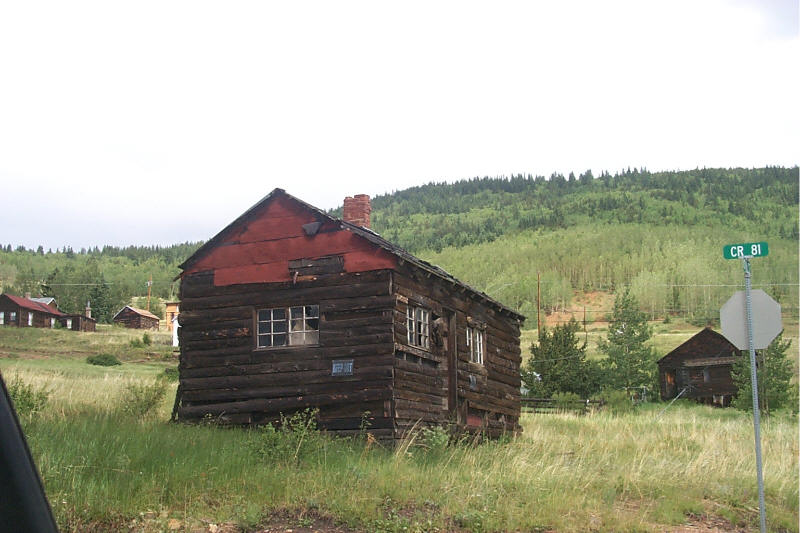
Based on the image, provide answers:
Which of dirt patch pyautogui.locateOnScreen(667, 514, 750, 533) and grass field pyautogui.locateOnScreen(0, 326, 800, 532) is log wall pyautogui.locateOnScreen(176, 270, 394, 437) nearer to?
grass field pyautogui.locateOnScreen(0, 326, 800, 532)

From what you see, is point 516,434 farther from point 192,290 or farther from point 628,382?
point 628,382

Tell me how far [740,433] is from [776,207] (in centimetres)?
19388

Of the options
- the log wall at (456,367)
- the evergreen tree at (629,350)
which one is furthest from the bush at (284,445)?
the evergreen tree at (629,350)

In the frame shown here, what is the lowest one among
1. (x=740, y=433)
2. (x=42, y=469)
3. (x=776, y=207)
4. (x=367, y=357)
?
(x=740, y=433)

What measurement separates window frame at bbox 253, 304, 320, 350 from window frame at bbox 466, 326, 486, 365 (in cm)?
535

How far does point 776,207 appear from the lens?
198000mm

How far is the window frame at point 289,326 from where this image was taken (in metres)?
17.4

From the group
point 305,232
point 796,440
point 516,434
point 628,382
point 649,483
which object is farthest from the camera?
point 628,382

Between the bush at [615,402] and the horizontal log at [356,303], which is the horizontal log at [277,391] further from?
the bush at [615,402]

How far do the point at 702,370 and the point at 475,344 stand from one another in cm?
4012

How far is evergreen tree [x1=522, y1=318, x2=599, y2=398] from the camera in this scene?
45094 millimetres

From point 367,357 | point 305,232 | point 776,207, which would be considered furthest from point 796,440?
point 776,207

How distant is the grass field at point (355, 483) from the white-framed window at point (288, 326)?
7.94ft

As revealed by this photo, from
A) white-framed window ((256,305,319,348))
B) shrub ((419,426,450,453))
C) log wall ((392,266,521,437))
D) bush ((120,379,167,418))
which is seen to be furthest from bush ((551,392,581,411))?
bush ((120,379,167,418))
